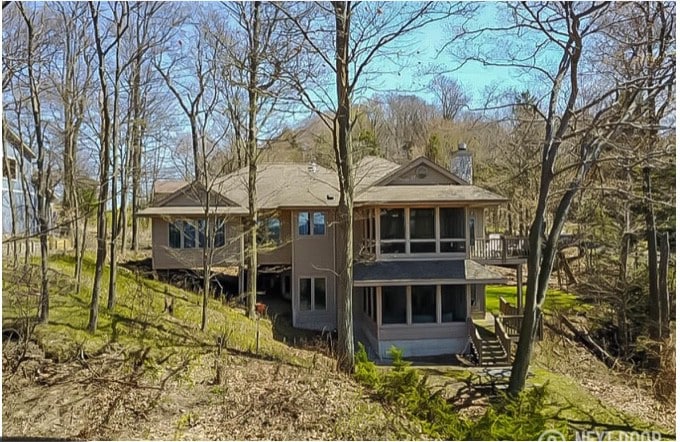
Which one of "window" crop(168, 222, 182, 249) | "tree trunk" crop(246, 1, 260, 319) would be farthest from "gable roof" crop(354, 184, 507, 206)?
"window" crop(168, 222, 182, 249)

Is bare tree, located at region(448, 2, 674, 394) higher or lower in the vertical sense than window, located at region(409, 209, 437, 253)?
higher

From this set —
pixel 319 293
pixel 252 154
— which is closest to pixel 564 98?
pixel 252 154

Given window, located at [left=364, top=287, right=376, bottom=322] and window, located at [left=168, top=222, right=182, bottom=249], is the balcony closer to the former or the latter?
window, located at [left=364, top=287, right=376, bottom=322]

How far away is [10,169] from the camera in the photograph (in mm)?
5230

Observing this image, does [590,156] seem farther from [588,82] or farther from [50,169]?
[50,169]

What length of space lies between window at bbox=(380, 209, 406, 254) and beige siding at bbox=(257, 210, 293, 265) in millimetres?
1770

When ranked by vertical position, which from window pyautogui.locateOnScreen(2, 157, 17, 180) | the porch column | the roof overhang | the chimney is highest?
the chimney

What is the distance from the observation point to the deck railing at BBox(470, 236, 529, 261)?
20.4 feet

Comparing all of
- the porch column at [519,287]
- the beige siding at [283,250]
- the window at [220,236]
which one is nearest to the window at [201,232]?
the window at [220,236]

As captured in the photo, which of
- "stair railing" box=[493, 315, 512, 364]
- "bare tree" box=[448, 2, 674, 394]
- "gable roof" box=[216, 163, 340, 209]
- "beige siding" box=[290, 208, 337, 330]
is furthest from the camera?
"beige siding" box=[290, 208, 337, 330]

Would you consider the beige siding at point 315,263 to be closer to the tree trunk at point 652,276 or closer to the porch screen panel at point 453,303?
the porch screen panel at point 453,303

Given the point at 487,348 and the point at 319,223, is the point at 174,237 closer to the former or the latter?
the point at 319,223

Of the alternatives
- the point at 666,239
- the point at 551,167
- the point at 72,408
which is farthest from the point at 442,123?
the point at 72,408

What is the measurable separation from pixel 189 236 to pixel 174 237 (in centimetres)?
41
